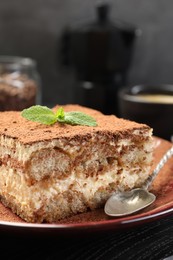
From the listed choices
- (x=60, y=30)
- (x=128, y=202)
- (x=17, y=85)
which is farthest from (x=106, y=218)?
(x=60, y=30)

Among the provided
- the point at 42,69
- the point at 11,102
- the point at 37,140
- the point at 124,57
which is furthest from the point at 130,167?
the point at 42,69

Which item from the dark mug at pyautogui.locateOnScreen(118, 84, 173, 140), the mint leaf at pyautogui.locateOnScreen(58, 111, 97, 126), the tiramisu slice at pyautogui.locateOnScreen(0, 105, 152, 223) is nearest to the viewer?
the tiramisu slice at pyautogui.locateOnScreen(0, 105, 152, 223)

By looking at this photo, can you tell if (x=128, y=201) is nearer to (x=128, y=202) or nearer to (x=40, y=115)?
(x=128, y=202)

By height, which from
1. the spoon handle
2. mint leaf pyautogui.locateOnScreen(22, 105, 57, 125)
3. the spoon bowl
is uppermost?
mint leaf pyautogui.locateOnScreen(22, 105, 57, 125)

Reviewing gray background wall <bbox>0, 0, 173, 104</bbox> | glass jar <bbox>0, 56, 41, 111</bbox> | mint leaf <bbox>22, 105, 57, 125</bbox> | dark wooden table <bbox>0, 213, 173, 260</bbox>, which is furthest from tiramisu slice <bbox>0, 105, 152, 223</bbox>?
gray background wall <bbox>0, 0, 173, 104</bbox>

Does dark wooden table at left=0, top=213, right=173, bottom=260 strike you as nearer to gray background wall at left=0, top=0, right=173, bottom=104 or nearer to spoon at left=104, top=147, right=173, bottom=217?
spoon at left=104, top=147, right=173, bottom=217

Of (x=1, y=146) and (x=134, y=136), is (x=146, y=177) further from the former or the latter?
(x=1, y=146)
